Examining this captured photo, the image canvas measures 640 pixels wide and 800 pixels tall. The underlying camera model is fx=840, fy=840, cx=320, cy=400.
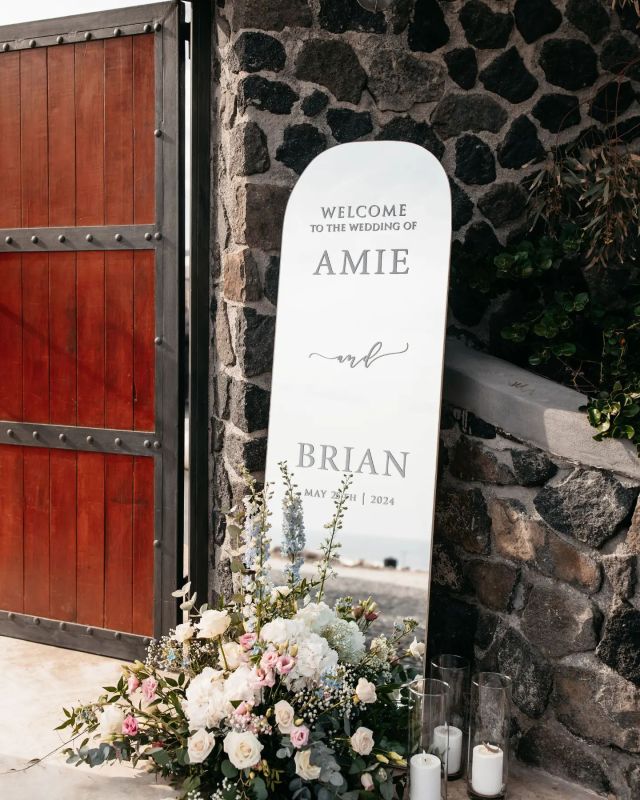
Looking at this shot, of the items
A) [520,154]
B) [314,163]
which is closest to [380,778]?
[314,163]

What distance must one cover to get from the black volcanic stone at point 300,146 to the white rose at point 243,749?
1668mm

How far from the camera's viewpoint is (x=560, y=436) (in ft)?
7.05

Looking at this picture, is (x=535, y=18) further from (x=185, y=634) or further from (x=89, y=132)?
(x=185, y=634)

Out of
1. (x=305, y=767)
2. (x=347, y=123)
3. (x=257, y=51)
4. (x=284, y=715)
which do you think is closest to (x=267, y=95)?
(x=257, y=51)

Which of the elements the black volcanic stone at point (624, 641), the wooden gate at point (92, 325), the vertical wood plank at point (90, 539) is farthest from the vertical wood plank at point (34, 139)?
the black volcanic stone at point (624, 641)

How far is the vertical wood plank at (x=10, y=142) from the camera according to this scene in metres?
2.96

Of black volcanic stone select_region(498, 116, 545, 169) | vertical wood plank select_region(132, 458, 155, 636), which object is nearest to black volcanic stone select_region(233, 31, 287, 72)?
black volcanic stone select_region(498, 116, 545, 169)

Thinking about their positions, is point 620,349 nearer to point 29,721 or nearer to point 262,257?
point 262,257

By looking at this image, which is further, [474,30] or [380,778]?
[474,30]

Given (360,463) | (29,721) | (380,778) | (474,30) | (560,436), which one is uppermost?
(474,30)

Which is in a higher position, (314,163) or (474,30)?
(474,30)

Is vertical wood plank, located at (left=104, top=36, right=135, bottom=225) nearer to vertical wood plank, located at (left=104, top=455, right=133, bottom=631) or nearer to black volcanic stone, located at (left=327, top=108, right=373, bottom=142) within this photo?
black volcanic stone, located at (left=327, top=108, right=373, bottom=142)

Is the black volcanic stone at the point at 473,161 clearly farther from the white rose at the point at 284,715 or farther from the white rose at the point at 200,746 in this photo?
the white rose at the point at 200,746

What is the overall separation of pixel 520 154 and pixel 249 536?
151cm
